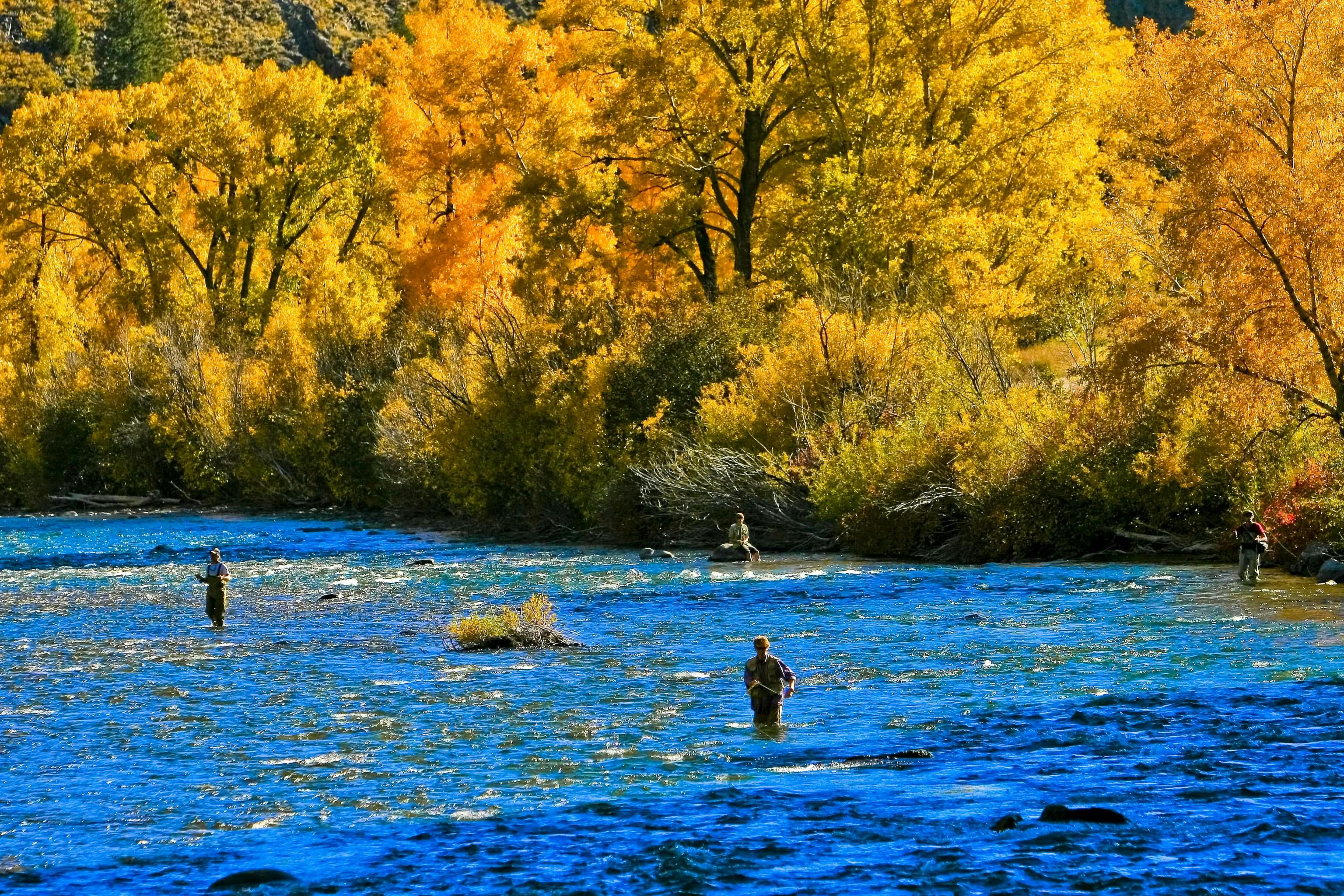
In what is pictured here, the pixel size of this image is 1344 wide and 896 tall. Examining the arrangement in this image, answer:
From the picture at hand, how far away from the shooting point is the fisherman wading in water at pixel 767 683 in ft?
57.2

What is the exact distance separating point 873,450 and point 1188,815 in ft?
75.9

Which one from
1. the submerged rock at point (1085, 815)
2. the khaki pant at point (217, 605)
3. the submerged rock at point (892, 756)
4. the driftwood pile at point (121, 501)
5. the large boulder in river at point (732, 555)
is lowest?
the submerged rock at point (1085, 815)

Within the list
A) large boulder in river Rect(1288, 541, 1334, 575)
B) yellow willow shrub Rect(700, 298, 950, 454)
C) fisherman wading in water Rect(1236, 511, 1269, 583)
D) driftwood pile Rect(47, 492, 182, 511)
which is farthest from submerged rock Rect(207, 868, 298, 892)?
driftwood pile Rect(47, 492, 182, 511)

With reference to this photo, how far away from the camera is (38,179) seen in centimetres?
6719

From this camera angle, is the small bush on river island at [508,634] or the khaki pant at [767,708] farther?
the small bush on river island at [508,634]

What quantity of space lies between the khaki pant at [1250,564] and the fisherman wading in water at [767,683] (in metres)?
13.2

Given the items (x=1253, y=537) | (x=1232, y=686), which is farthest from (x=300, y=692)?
(x=1253, y=537)

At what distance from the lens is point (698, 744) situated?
1728 cm

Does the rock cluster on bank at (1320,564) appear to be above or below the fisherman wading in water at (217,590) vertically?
above

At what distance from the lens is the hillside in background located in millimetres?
138750

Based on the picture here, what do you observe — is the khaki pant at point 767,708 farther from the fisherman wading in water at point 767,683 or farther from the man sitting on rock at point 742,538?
the man sitting on rock at point 742,538

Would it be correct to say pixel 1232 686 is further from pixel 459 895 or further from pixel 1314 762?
pixel 459 895

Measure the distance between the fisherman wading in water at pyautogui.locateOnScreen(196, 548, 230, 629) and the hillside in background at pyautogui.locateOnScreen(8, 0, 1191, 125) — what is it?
377 feet

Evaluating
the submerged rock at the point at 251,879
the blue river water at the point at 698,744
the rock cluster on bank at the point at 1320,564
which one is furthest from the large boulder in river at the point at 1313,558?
the submerged rock at the point at 251,879
